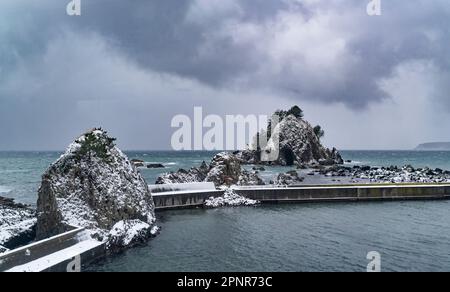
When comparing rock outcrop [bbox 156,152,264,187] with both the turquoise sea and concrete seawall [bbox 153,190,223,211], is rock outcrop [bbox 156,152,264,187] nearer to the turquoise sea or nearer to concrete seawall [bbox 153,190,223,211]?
concrete seawall [bbox 153,190,223,211]

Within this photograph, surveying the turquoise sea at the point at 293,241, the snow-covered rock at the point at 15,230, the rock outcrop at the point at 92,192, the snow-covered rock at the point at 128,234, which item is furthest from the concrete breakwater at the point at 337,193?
the snow-covered rock at the point at 15,230

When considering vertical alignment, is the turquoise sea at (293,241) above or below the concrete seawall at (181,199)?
below

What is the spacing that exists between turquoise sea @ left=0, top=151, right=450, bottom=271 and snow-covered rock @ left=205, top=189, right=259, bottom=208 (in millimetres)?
3108

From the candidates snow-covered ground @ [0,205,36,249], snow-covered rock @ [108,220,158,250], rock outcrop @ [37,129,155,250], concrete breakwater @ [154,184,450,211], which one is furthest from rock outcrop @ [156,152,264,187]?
snow-covered rock @ [108,220,158,250]

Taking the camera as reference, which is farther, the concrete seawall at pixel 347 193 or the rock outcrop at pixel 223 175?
the rock outcrop at pixel 223 175

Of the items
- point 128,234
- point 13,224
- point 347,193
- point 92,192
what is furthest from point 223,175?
point 13,224

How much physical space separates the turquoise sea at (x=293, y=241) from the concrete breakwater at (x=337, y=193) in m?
6.26

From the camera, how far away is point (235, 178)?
72.8m

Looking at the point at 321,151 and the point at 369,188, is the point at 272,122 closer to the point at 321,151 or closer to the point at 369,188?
the point at 321,151

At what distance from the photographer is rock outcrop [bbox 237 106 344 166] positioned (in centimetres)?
16384

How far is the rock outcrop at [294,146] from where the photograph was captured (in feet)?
538

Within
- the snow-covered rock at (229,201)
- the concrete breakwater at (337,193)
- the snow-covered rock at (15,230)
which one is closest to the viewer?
the snow-covered rock at (15,230)

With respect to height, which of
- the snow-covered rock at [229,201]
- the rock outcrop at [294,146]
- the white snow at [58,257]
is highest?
the rock outcrop at [294,146]

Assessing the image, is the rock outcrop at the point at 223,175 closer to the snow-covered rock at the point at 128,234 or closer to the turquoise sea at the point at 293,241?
the turquoise sea at the point at 293,241
